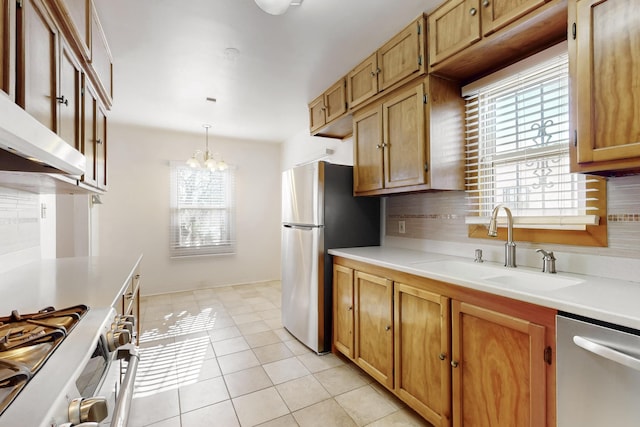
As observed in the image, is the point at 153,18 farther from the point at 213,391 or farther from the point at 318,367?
the point at 318,367

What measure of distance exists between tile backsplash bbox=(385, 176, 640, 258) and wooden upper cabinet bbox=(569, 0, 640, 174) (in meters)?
0.24

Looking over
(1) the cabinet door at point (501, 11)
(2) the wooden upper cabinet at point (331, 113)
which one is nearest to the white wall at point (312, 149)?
(2) the wooden upper cabinet at point (331, 113)

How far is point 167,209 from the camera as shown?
4516 mm

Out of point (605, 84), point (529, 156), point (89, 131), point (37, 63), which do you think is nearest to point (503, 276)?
point (529, 156)

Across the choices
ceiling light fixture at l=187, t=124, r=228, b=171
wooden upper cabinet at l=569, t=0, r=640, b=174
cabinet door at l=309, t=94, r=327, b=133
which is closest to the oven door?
wooden upper cabinet at l=569, t=0, r=640, b=174

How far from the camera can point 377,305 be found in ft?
6.66

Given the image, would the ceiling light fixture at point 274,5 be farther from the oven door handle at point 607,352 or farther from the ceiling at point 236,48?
the oven door handle at point 607,352

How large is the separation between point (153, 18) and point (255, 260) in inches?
150

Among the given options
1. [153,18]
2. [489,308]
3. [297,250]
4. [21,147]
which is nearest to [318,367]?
[297,250]

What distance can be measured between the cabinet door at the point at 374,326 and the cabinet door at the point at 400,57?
4.56 ft

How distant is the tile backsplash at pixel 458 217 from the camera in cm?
136

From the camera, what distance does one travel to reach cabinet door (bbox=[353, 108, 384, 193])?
2326 millimetres

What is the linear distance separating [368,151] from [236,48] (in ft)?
4.24

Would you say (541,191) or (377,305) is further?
(377,305)
